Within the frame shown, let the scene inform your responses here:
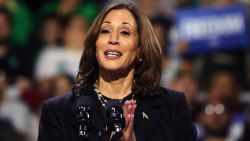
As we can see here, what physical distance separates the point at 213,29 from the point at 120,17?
339cm

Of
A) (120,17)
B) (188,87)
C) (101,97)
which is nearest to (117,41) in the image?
(120,17)

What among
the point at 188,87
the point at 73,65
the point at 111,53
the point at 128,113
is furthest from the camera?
the point at 73,65

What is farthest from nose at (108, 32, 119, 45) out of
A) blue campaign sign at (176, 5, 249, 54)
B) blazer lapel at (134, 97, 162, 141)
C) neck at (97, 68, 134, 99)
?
blue campaign sign at (176, 5, 249, 54)

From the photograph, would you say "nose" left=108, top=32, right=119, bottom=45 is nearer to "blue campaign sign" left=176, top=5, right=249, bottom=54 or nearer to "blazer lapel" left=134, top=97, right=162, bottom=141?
"blazer lapel" left=134, top=97, right=162, bottom=141

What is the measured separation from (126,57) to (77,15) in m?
3.62

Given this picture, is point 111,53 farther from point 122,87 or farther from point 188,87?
point 188,87

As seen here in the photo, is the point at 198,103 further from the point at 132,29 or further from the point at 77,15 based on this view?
the point at 132,29

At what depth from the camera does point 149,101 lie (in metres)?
2.85

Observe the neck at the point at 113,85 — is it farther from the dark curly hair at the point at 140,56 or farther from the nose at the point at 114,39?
the nose at the point at 114,39

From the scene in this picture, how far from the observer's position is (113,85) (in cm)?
289

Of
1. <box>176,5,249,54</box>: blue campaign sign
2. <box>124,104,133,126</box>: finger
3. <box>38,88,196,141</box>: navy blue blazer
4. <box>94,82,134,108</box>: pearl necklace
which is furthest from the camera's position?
<box>176,5,249,54</box>: blue campaign sign

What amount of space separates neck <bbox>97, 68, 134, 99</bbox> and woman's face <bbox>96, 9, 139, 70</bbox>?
55 millimetres

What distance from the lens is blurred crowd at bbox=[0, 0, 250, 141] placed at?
5.53 meters

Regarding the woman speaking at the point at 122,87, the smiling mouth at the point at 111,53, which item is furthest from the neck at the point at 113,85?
the smiling mouth at the point at 111,53
